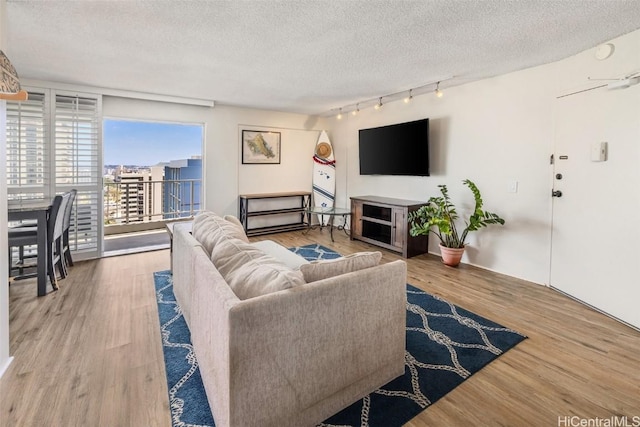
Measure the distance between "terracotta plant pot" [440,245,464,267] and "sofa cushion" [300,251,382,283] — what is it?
8.04 ft

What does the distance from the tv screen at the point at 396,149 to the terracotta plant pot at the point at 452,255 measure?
109cm

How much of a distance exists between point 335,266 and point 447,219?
2.77 m

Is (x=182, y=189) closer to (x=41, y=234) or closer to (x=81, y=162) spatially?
(x=81, y=162)

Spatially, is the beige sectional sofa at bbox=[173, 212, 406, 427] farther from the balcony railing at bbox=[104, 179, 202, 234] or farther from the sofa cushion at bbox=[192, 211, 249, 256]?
the balcony railing at bbox=[104, 179, 202, 234]

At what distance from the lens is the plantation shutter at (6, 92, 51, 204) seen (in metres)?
3.63

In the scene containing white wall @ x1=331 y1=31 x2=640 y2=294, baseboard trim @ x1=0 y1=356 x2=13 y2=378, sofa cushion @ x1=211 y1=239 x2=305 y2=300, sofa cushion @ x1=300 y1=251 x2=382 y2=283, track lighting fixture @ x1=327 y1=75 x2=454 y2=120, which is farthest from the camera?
track lighting fixture @ x1=327 y1=75 x2=454 y2=120

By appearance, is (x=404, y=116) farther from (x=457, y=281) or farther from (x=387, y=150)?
(x=457, y=281)

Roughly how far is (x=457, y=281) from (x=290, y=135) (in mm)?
4094

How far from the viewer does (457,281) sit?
3381mm

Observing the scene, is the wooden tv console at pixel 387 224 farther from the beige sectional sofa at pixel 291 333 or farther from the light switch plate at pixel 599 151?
the beige sectional sofa at pixel 291 333

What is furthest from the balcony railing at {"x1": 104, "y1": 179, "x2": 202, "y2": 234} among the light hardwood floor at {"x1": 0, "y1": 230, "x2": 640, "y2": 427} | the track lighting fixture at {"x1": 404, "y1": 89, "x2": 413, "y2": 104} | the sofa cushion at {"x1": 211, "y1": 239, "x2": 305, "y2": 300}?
the sofa cushion at {"x1": 211, "y1": 239, "x2": 305, "y2": 300}

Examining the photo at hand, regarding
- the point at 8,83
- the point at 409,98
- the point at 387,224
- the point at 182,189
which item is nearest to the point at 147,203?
the point at 182,189

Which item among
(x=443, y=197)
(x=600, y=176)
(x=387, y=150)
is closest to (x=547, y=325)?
(x=600, y=176)

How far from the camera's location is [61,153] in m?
3.91
